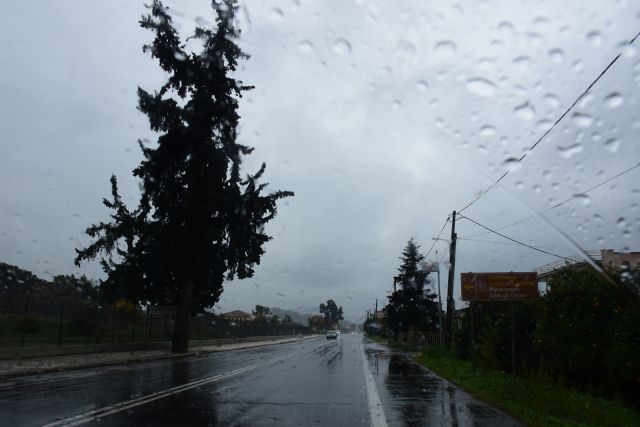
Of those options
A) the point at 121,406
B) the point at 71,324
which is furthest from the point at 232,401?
the point at 71,324

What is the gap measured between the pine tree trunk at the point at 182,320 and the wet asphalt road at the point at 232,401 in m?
14.0

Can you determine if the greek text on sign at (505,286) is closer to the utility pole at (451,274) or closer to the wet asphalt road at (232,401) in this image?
the wet asphalt road at (232,401)

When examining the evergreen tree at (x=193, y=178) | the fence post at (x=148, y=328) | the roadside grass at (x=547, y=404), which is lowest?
the roadside grass at (x=547, y=404)

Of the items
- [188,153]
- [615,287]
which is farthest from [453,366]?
[188,153]

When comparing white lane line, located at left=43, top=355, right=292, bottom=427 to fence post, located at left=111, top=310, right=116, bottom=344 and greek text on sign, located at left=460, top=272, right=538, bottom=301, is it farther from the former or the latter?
fence post, located at left=111, top=310, right=116, bottom=344

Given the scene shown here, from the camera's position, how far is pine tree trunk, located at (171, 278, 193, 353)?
103ft

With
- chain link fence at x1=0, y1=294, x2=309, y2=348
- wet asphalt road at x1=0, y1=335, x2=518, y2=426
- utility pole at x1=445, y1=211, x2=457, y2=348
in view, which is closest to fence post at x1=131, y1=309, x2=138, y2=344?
chain link fence at x1=0, y1=294, x2=309, y2=348

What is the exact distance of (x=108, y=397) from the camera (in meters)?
11.4

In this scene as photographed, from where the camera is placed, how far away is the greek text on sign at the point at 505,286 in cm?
1806

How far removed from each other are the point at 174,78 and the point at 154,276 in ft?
37.9

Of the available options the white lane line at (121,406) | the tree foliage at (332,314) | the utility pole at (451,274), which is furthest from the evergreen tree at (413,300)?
the tree foliage at (332,314)

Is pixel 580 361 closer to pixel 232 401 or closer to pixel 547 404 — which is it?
pixel 547 404

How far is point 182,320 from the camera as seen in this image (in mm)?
31656

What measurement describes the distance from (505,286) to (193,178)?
18905 millimetres
